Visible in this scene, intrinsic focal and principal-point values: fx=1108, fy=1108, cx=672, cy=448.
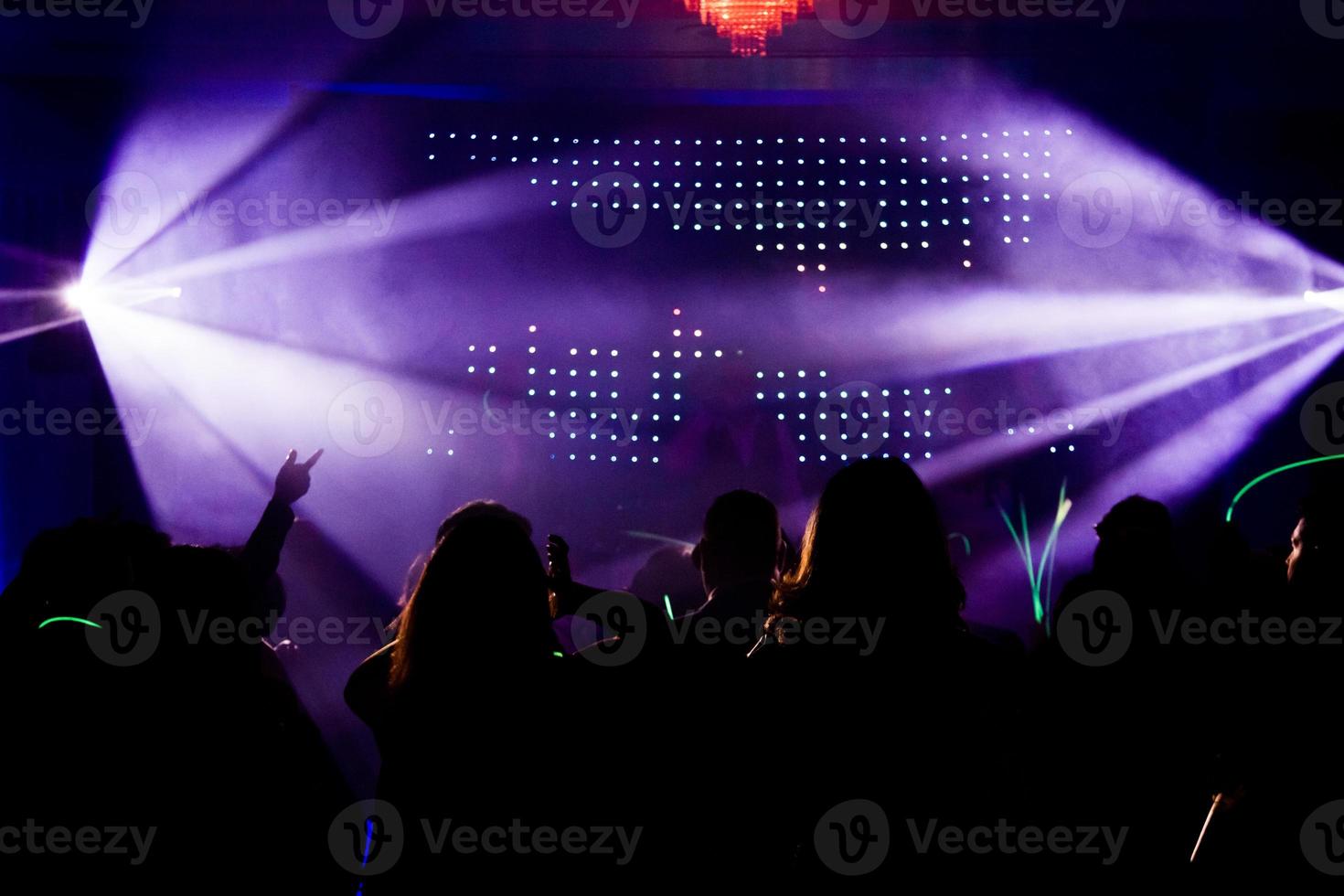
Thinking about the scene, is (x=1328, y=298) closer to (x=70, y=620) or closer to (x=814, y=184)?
(x=814, y=184)

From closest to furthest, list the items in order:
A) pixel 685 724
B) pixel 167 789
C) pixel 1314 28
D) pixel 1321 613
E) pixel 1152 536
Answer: pixel 167 789 < pixel 685 724 < pixel 1321 613 < pixel 1152 536 < pixel 1314 28

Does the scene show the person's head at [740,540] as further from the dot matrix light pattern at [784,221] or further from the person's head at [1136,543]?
the dot matrix light pattern at [784,221]

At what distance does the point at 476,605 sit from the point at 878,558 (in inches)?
28.9

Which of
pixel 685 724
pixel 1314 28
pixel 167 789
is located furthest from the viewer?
pixel 1314 28

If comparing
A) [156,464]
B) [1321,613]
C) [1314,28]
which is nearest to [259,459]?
[156,464]

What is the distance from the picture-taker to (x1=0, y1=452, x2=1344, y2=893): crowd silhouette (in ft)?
6.23

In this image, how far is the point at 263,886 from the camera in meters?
2.02

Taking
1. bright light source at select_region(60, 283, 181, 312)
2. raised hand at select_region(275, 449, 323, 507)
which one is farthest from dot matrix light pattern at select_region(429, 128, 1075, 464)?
raised hand at select_region(275, 449, 323, 507)

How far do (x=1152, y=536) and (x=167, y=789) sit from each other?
216 centimetres

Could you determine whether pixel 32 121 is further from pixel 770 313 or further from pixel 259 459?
pixel 770 313

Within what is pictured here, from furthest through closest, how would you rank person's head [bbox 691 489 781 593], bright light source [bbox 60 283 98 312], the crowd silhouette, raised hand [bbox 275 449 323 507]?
1. bright light source [bbox 60 283 98 312]
2. raised hand [bbox 275 449 323 507]
3. person's head [bbox 691 489 781 593]
4. the crowd silhouette

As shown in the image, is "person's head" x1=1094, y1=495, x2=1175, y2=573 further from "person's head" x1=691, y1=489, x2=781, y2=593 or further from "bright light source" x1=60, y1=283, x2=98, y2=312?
"bright light source" x1=60, y1=283, x2=98, y2=312

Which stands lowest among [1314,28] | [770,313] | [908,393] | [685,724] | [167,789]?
[167,789]

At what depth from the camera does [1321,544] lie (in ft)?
7.65
